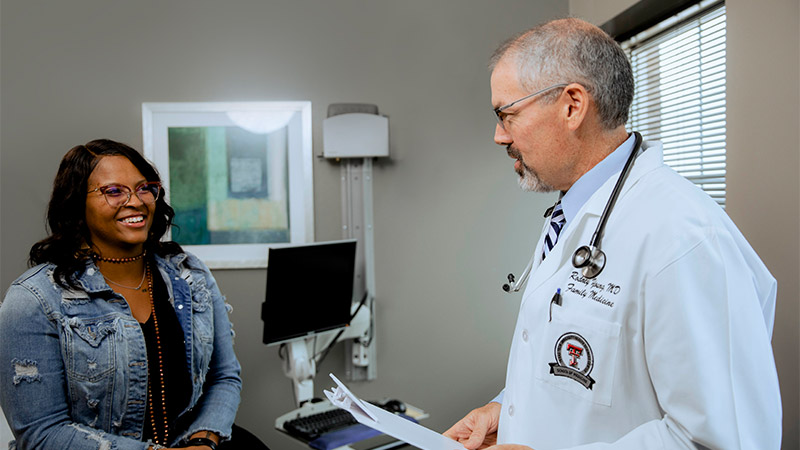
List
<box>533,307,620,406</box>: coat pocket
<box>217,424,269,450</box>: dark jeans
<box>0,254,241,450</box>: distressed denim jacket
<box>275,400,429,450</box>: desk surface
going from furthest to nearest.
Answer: <box>275,400,429,450</box>: desk surface, <box>217,424,269,450</box>: dark jeans, <box>0,254,241,450</box>: distressed denim jacket, <box>533,307,620,406</box>: coat pocket

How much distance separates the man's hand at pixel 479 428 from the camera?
4.04ft

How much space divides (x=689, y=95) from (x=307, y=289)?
5.57ft

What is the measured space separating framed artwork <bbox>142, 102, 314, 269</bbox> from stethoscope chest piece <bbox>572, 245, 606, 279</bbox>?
2007 mm

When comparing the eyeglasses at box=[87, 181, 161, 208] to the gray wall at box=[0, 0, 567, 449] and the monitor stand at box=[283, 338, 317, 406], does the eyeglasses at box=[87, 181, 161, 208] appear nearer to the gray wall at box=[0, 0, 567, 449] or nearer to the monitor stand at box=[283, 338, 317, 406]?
the monitor stand at box=[283, 338, 317, 406]

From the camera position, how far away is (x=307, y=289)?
7.81 ft

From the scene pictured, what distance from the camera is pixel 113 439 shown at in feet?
5.08

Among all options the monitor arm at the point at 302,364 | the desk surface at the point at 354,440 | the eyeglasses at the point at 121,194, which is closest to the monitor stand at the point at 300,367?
the monitor arm at the point at 302,364

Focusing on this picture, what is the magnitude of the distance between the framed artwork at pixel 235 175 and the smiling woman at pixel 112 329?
3.12 feet

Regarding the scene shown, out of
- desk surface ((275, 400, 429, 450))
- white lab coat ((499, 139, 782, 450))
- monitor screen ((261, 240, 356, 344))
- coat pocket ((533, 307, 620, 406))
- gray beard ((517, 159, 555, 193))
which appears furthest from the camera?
monitor screen ((261, 240, 356, 344))

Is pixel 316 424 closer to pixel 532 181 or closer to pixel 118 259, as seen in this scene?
pixel 118 259

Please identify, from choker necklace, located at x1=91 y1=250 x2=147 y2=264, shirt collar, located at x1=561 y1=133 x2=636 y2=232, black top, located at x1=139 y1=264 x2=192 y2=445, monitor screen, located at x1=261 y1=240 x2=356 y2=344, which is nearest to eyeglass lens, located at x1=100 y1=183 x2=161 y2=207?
choker necklace, located at x1=91 y1=250 x2=147 y2=264

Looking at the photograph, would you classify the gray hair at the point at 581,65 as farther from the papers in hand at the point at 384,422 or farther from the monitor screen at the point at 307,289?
the monitor screen at the point at 307,289

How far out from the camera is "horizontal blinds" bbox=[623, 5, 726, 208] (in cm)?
214

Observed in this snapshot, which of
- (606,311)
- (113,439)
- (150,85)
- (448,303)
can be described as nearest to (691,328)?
(606,311)
